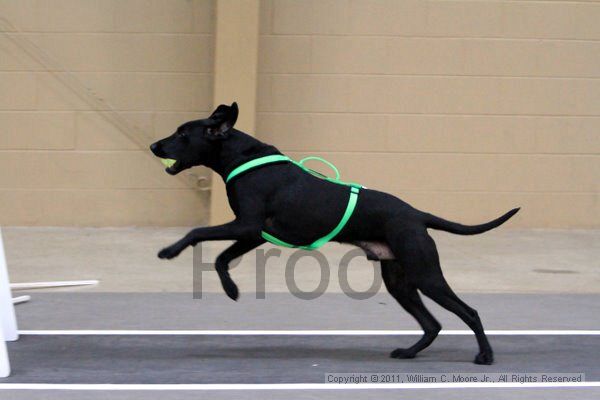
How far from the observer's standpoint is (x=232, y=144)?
249 inches

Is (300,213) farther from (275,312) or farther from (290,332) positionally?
(275,312)

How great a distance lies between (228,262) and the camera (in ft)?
20.9

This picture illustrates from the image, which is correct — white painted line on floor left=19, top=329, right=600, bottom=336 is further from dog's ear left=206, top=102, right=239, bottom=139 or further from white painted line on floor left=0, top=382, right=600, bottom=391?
dog's ear left=206, top=102, right=239, bottom=139

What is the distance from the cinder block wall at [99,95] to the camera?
11.0m

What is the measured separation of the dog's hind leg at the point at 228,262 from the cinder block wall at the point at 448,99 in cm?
497

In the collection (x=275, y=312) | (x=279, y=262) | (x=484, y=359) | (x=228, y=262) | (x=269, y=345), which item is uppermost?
(x=228, y=262)

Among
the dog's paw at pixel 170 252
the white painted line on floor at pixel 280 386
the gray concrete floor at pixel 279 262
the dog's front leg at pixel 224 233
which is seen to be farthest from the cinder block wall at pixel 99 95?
the white painted line on floor at pixel 280 386

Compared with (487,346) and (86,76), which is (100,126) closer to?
(86,76)

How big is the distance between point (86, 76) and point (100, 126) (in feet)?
1.88

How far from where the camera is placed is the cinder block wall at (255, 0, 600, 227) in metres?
11.2

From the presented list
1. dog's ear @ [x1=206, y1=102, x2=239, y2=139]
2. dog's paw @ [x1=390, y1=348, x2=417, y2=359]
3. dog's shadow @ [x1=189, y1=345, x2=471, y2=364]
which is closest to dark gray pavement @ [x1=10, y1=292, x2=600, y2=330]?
dog's shadow @ [x1=189, y1=345, x2=471, y2=364]

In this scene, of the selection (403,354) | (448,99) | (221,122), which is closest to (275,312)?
(403,354)

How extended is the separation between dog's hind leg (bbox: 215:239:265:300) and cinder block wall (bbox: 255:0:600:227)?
4968 millimetres

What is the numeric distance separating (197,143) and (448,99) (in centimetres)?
576
